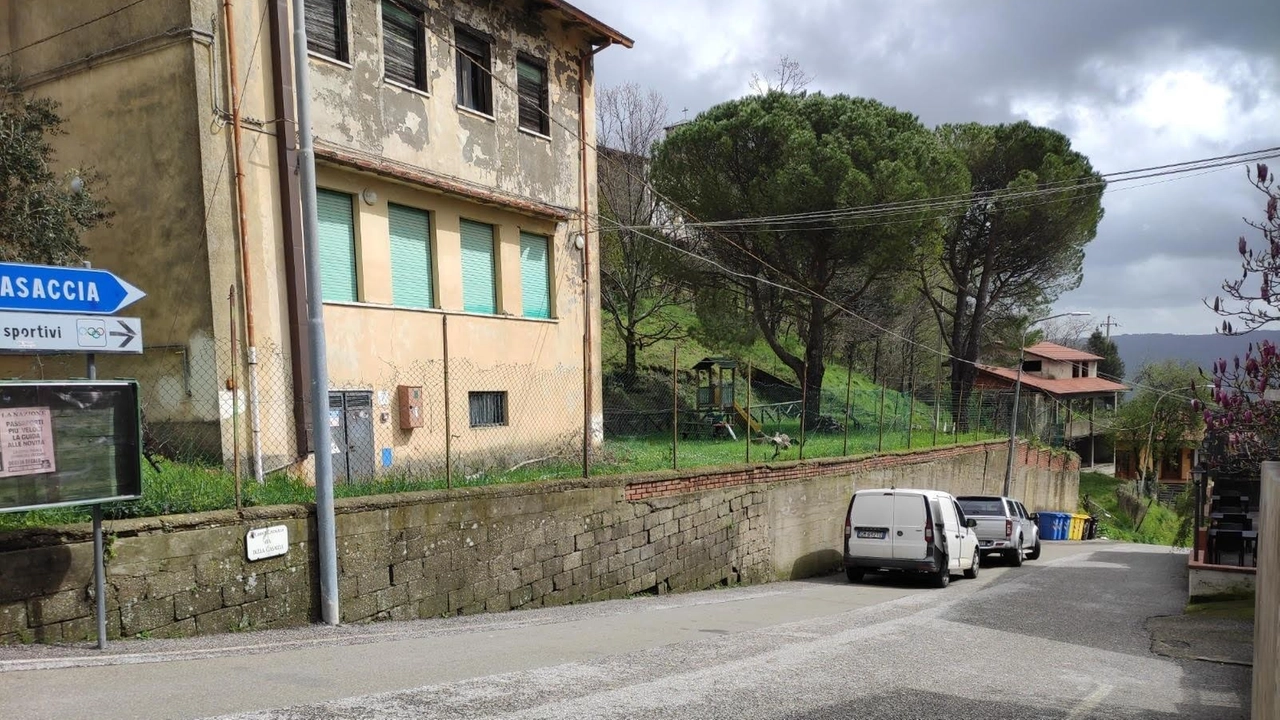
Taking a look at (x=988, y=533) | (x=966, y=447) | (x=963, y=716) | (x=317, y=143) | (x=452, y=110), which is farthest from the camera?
(x=966, y=447)

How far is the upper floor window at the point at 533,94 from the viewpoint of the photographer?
56.4ft

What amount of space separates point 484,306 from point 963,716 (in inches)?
459

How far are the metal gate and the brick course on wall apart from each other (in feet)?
10.6

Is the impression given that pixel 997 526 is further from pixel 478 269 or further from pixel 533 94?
pixel 533 94

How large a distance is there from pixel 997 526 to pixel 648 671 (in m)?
16.6

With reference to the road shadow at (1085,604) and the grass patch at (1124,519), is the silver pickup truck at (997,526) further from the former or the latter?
the grass patch at (1124,519)

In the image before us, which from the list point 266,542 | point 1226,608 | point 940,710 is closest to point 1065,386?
point 1226,608

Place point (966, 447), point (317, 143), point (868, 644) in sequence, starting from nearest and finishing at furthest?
point (868, 644)
point (317, 143)
point (966, 447)

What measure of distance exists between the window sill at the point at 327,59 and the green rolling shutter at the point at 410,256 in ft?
7.28

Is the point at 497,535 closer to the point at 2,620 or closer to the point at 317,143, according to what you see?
the point at 2,620

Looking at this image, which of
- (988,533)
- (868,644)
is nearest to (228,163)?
(868,644)

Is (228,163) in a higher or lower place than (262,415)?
higher

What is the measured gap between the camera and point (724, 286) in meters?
31.2

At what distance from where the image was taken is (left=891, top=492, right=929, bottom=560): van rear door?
16.3 m
